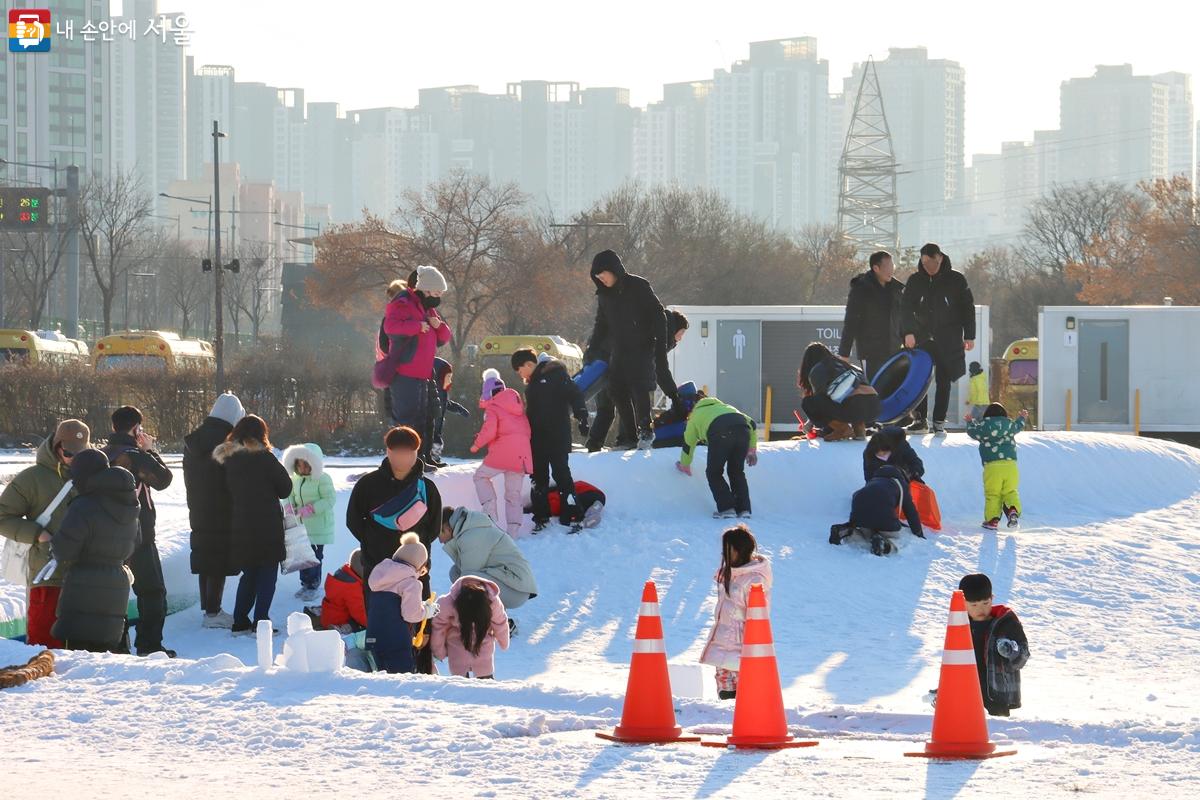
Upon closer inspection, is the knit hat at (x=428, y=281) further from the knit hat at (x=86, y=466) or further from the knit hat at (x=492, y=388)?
the knit hat at (x=86, y=466)

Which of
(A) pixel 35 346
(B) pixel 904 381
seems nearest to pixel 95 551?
(B) pixel 904 381

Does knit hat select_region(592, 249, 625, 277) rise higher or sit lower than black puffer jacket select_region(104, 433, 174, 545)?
higher

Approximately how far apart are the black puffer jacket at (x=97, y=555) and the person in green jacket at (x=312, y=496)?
3468 mm

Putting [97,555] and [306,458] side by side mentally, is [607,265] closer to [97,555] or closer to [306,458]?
[306,458]

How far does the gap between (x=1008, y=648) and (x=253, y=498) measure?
217 inches

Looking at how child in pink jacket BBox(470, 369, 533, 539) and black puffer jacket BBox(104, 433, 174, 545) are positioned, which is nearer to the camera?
black puffer jacket BBox(104, 433, 174, 545)

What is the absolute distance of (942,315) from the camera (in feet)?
55.3

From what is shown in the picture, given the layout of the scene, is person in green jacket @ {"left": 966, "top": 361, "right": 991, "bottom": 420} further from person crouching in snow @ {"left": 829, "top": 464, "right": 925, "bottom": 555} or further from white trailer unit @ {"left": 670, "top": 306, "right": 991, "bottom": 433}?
person crouching in snow @ {"left": 829, "top": 464, "right": 925, "bottom": 555}

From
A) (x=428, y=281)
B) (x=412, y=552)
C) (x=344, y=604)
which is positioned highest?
(x=428, y=281)

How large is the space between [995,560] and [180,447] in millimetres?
19779

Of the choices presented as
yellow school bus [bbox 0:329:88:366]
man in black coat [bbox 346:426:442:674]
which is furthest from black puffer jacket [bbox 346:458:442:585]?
yellow school bus [bbox 0:329:88:366]

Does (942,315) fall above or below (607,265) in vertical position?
below

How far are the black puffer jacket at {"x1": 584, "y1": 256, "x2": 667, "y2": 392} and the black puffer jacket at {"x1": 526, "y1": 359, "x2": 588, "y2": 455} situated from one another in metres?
1.06

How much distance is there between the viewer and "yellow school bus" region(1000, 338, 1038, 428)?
39.4m
